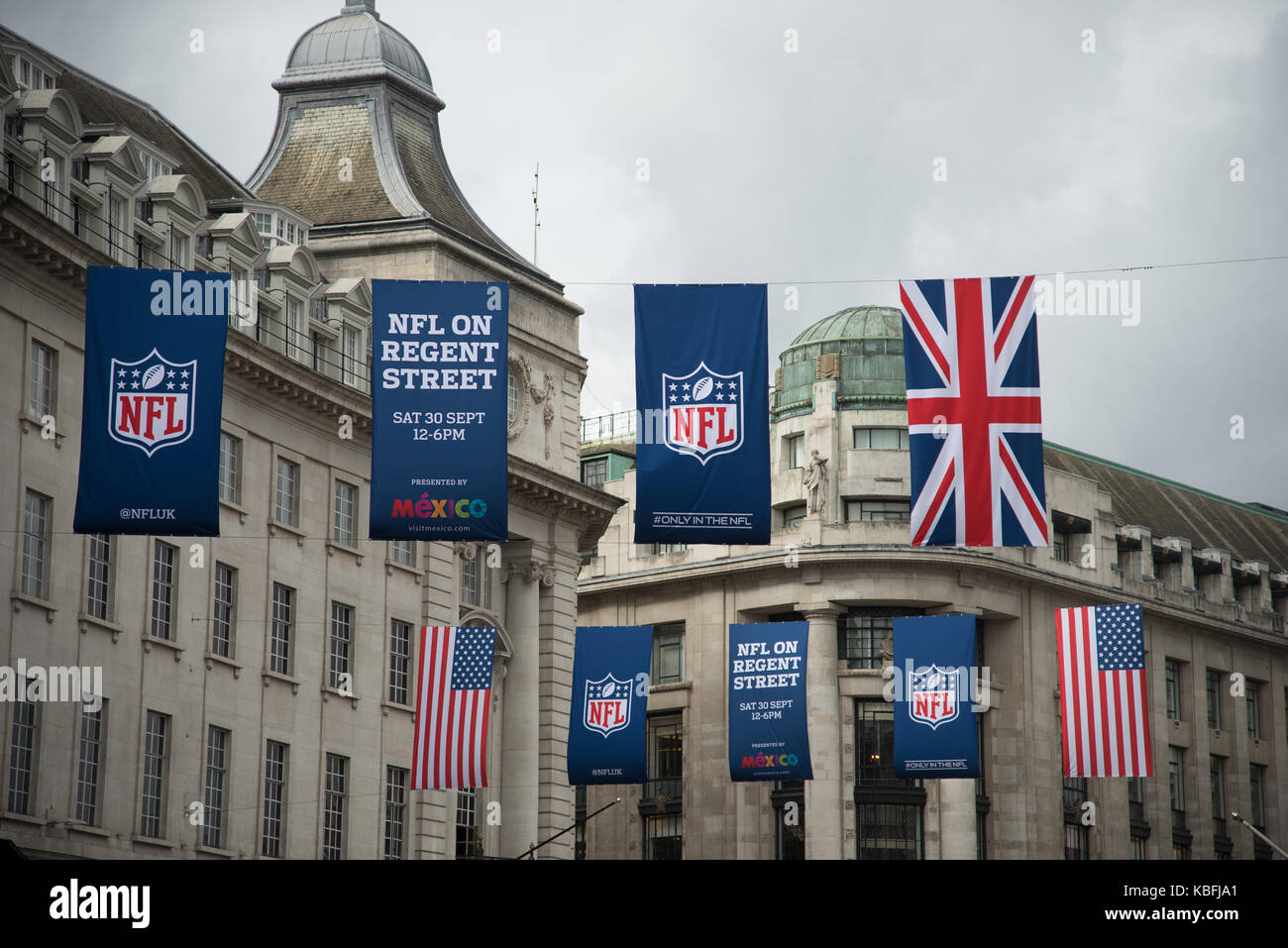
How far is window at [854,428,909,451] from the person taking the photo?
3418 inches

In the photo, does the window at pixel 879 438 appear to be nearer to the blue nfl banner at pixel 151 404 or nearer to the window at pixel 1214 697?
the window at pixel 1214 697

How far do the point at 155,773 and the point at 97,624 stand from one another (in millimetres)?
4238

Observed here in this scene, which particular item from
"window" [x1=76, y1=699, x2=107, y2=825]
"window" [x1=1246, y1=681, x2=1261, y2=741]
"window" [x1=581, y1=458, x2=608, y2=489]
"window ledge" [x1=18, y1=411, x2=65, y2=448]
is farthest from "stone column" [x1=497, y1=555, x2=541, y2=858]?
"window" [x1=1246, y1=681, x2=1261, y2=741]

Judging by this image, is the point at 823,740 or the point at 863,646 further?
the point at 863,646

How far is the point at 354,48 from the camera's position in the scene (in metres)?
68.3

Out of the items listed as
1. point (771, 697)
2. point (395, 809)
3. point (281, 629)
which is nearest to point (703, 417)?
point (281, 629)

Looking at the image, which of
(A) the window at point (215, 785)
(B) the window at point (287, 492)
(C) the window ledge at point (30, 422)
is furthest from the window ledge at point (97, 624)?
(B) the window at point (287, 492)

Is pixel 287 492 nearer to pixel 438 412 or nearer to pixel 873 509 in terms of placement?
pixel 438 412

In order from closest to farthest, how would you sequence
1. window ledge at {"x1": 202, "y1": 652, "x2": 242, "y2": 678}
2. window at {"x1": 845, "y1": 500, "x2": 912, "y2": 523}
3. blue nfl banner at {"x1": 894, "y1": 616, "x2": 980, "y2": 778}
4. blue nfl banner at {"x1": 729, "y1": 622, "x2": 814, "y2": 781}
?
1. window ledge at {"x1": 202, "y1": 652, "x2": 242, "y2": 678}
2. blue nfl banner at {"x1": 729, "y1": 622, "x2": 814, "y2": 781}
3. blue nfl banner at {"x1": 894, "y1": 616, "x2": 980, "y2": 778}
4. window at {"x1": 845, "y1": 500, "x2": 912, "y2": 523}

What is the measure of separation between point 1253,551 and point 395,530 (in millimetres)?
81837

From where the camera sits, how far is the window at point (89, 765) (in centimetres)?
4806

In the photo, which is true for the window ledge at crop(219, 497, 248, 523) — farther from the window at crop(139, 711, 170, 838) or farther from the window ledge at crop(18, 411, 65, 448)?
the window ledge at crop(18, 411, 65, 448)

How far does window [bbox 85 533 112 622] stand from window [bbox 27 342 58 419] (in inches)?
123

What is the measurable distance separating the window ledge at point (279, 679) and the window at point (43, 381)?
32.4 ft
